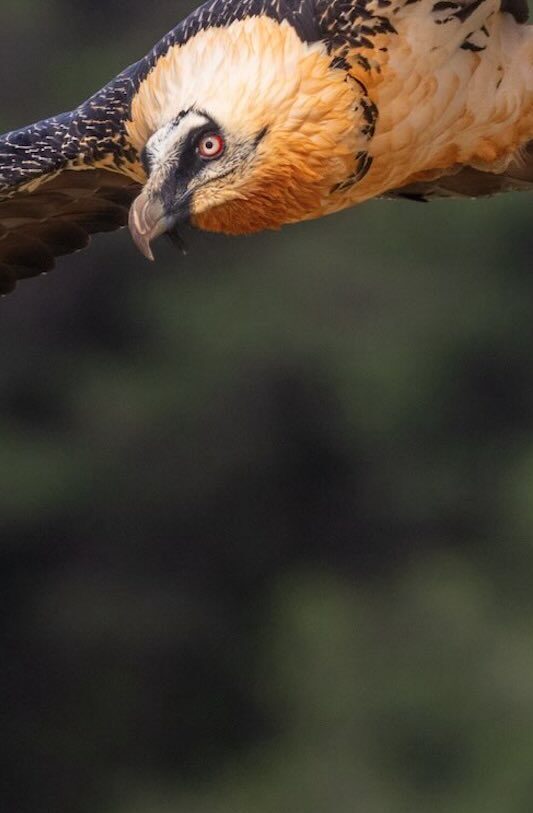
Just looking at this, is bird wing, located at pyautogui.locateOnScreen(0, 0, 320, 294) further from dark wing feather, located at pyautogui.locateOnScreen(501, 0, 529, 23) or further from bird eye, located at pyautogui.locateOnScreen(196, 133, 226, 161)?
dark wing feather, located at pyautogui.locateOnScreen(501, 0, 529, 23)

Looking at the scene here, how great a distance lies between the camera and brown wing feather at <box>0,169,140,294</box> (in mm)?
6004

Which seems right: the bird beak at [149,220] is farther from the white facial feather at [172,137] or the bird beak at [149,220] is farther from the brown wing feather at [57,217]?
the brown wing feather at [57,217]

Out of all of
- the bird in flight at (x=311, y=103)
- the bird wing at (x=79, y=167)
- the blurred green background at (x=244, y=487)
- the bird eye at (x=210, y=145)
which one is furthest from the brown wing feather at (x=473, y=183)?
the blurred green background at (x=244, y=487)

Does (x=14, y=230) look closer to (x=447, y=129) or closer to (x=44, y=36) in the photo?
(x=447, y=129)

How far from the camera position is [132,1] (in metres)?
14.1

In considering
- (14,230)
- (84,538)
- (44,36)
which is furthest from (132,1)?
(14,230)

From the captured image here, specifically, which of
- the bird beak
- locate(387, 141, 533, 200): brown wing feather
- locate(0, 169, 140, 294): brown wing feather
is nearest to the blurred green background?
locate(0, 169, 140, 294): brown wing feather

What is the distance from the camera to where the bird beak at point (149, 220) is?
16.1 feet

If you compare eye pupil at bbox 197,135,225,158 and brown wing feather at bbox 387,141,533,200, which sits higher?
eye pupil at bbox 197,135,225,158

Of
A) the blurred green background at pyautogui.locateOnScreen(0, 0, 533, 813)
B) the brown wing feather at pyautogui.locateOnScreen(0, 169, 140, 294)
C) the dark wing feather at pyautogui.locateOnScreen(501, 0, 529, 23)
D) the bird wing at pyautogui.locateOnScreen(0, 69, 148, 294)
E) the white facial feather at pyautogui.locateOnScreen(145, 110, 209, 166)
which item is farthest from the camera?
the blurred green background at pyautogui.locateOnScreen(0, 0, 533, 813)

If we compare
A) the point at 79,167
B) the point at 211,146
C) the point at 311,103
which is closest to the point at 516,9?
the point at 311,103

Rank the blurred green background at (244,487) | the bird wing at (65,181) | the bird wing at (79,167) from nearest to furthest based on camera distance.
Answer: the bird wing at (79,167)
the bird wing at (65,181)
the blurred green background at (244,487)

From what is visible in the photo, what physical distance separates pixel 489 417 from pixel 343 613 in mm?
1834

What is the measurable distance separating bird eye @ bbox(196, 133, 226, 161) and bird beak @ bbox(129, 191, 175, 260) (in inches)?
5.5
